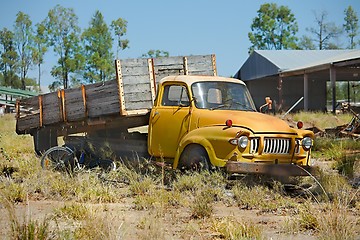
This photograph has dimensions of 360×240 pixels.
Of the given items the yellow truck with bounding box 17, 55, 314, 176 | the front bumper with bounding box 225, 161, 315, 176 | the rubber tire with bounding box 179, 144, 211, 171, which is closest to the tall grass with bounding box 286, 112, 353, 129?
the yellow truck with bounding box 17, 55, 314, 176

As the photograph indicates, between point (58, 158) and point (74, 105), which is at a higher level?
point (74, 105)

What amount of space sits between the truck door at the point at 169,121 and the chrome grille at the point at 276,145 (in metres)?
1.62

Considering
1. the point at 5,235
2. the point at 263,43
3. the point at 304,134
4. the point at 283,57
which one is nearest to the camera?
the point at 5,235

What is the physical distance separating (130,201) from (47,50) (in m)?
52.9

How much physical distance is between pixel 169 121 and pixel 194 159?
1116 millimetres

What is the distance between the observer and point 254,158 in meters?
8.68

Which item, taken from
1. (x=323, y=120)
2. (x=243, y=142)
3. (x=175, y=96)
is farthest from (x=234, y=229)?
(x=323, y=120)

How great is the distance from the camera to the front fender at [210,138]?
342 inches

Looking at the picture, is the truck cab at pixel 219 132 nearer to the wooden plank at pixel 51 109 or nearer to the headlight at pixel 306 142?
the headlight at pixel 306 142

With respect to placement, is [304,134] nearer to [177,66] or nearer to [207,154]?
[207,154]

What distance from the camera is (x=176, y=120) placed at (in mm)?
9883

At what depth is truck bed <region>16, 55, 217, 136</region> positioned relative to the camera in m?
10.5

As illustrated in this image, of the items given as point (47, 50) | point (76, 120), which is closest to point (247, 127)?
point (76, 120)

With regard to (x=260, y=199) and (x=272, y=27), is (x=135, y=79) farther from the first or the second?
(x=272, y=27)
